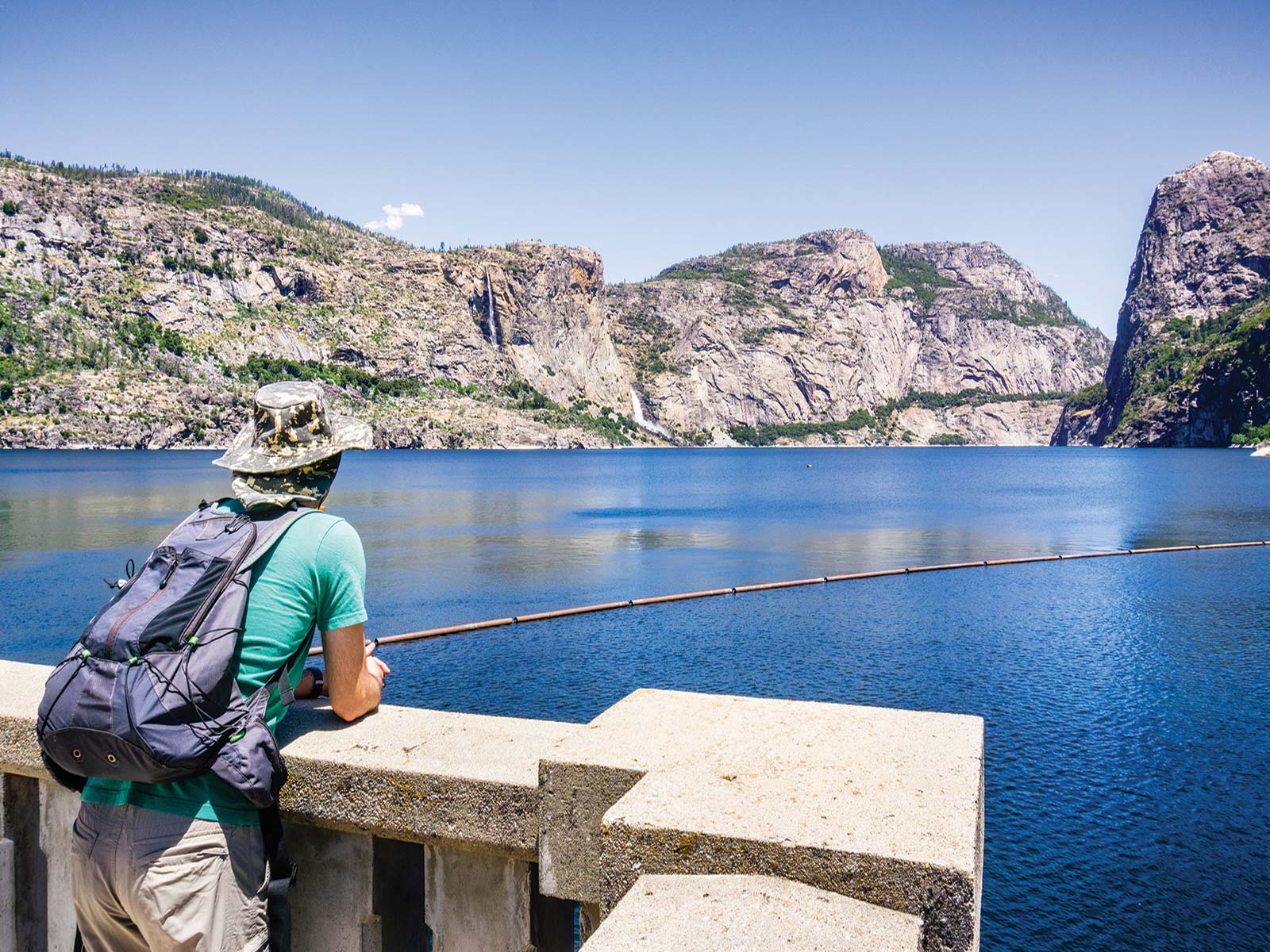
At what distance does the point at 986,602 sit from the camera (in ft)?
94.1

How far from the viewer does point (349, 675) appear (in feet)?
11.3

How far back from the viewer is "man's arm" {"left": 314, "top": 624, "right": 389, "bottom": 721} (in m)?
3.35

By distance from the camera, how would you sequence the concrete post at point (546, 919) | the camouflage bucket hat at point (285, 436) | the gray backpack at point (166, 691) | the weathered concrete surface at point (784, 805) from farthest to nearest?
1. the camouflage bucket hat at point (285, 436)
2. the concrete post at point (546, 919)
3. the gray backpack at point (166, 691)
4. the weathered concrete surface at point (784, 805)

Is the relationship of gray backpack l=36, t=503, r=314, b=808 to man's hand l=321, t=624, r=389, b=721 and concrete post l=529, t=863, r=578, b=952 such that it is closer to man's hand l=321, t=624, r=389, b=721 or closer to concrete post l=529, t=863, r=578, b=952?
man's hand l=321, t=624, r=389, b=721

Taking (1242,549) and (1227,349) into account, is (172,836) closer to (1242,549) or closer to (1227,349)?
(1242,549)

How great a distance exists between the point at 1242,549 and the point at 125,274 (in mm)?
205634

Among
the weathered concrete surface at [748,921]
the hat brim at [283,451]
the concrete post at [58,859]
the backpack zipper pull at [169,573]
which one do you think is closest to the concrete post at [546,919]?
the weathered concrete surface at [748,921]

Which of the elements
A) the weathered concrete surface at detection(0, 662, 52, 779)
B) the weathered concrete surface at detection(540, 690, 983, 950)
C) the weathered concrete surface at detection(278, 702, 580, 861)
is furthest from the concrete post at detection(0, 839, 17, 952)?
the weathered concrete surface at detection(540, 690, 983, 950)

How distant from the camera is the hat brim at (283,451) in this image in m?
3.41

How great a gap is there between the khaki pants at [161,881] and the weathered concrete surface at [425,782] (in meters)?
0.28

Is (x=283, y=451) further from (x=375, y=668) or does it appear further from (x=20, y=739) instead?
(x=20, y=739)

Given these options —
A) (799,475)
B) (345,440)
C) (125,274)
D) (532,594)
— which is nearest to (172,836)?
(345,440)

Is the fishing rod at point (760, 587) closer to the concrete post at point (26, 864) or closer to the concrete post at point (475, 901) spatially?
the concrete post at point (26, 864)

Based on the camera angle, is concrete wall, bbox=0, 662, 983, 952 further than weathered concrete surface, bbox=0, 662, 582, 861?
No
